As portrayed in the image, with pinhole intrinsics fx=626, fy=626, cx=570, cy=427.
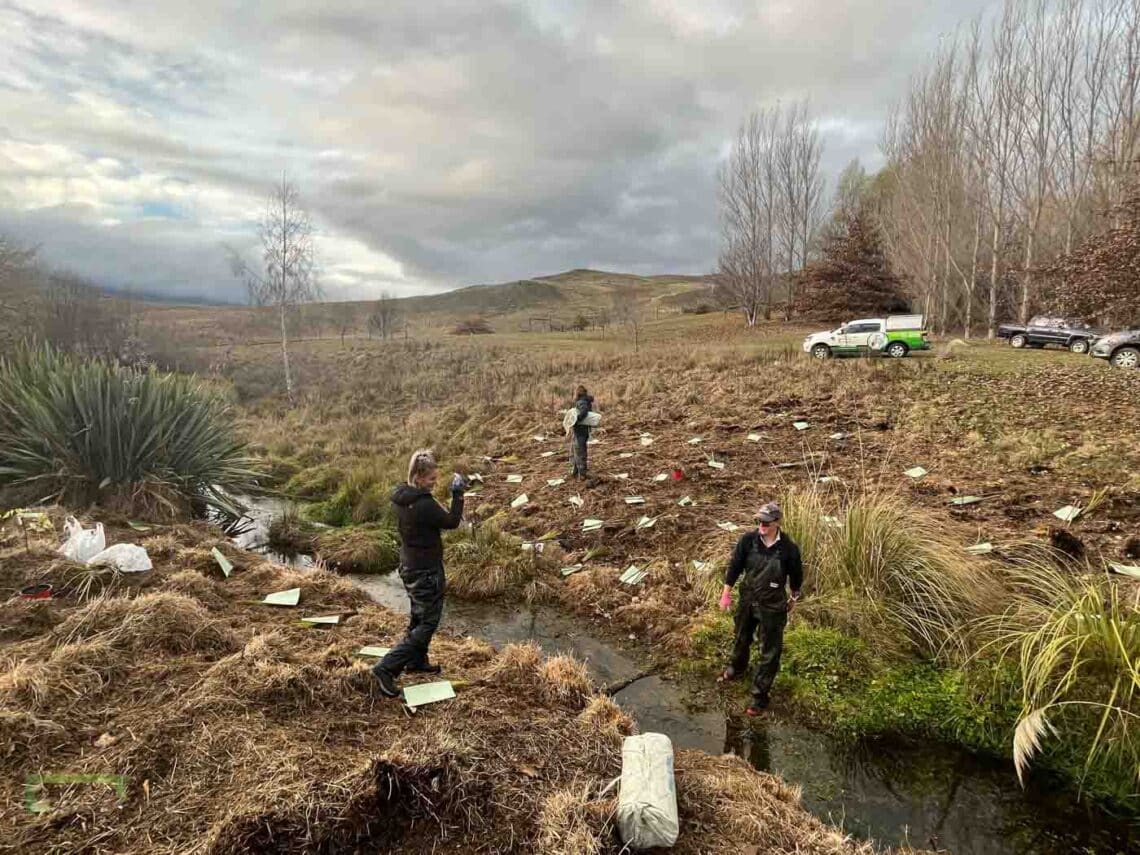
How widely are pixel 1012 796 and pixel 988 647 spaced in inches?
47.5

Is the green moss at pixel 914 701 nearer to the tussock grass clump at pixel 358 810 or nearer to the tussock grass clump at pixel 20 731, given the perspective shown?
the tussock grass clump at pixel 358 810

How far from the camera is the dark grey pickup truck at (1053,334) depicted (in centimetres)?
2270

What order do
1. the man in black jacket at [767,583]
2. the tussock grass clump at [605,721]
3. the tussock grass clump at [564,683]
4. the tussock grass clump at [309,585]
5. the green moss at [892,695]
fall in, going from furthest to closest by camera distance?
the tussock grass clump at [309,585] → the man in black jacket at [767,583] → the green moss at [892,695] → the tussock grass clump at [564,683] → the tussock grass clump at [605,721]

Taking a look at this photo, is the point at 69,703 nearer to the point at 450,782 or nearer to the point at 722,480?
the point at 450,782

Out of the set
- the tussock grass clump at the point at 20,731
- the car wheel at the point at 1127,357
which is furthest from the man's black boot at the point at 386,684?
the car wheel at the point at 1127,357

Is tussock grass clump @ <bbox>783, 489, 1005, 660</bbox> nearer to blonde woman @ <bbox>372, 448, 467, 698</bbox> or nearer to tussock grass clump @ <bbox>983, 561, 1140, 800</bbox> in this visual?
tussock grass clump @ <bbox>983, 561, 1140, 800</bbox>

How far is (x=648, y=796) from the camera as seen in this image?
3375mm

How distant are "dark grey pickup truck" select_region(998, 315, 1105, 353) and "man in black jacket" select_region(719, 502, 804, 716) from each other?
2326 cm

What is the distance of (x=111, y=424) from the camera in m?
8.37

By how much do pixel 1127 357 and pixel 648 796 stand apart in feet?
64.9

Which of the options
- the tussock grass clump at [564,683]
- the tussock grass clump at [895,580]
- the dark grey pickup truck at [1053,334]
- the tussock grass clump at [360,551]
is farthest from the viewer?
the dark grey pickup truck at [1053,334]

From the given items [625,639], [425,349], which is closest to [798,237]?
[425,349]

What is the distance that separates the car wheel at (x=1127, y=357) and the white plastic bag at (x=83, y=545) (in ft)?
70.6

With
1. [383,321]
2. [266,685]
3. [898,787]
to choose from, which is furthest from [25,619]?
[383,321]
